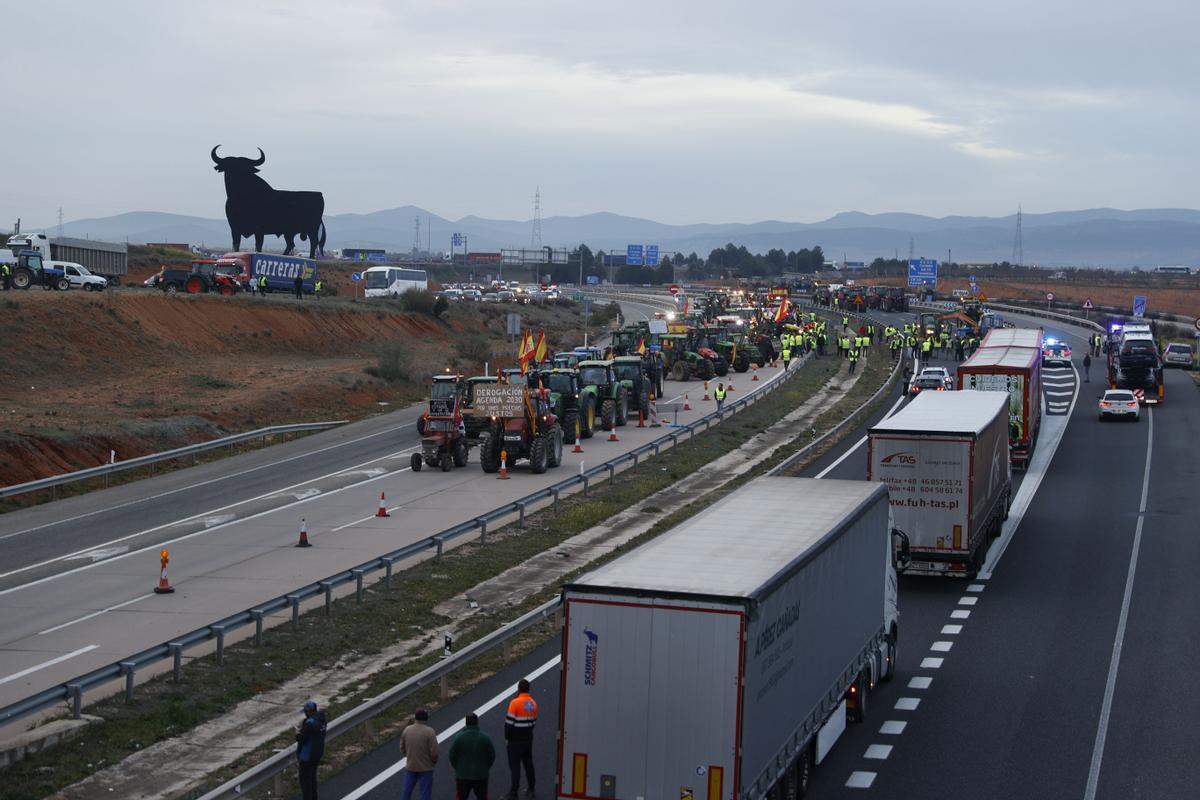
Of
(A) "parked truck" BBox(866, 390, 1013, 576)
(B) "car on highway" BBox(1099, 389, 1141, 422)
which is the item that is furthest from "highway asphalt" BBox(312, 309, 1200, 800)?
(B) "car on highway" BBox(1099, 389, 1141, 422)

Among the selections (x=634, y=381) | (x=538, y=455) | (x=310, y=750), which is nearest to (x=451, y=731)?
(x=310, y=750)

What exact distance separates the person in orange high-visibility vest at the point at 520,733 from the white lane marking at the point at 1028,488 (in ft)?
43.8

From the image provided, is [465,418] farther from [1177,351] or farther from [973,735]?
[1177,351]

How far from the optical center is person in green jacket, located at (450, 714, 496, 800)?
14.2 metres

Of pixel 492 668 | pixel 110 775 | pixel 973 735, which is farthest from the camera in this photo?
pixel 492 668

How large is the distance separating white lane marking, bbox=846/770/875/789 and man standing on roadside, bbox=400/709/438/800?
15.5ft

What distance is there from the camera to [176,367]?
2350 inches

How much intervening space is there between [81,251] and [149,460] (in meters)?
44.2

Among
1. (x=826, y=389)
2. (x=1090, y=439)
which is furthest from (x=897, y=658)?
(x=826, y=389)

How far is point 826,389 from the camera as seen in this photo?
67438mm

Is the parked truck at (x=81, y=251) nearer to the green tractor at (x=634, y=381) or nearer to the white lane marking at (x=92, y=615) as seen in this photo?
the green tractor at (x=634, y=381)

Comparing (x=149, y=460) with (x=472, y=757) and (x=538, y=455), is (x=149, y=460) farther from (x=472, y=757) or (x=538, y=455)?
(x=472, y=757)

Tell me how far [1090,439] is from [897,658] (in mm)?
31388

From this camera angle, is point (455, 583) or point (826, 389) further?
point (826, 389)
